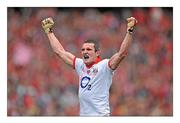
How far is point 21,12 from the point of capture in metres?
18.6

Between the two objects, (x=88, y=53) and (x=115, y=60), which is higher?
(x=88, y=53)

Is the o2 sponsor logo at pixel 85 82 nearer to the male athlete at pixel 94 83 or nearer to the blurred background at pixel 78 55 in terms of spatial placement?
the male athlete at pixel 94 83

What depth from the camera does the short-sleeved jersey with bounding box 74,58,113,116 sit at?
380 inches

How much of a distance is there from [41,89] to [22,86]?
49cm

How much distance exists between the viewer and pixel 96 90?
31.7 feet

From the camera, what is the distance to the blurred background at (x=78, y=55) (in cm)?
1695

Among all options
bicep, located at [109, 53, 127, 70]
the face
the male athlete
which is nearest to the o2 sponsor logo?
the male athlete

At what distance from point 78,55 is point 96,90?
772 centimetres

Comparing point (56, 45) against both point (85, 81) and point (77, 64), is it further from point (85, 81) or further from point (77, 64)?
point (85, 81)

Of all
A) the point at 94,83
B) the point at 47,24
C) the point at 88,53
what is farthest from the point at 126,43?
the point at 47,24

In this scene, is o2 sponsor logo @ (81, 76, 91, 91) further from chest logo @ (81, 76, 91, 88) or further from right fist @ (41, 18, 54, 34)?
right fist @ (41, 18, 54, 34)

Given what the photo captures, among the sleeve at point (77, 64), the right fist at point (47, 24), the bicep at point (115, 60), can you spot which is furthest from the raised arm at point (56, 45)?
the bicep at point (115, 60)

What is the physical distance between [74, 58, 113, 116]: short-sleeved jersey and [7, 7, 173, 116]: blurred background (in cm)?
679
